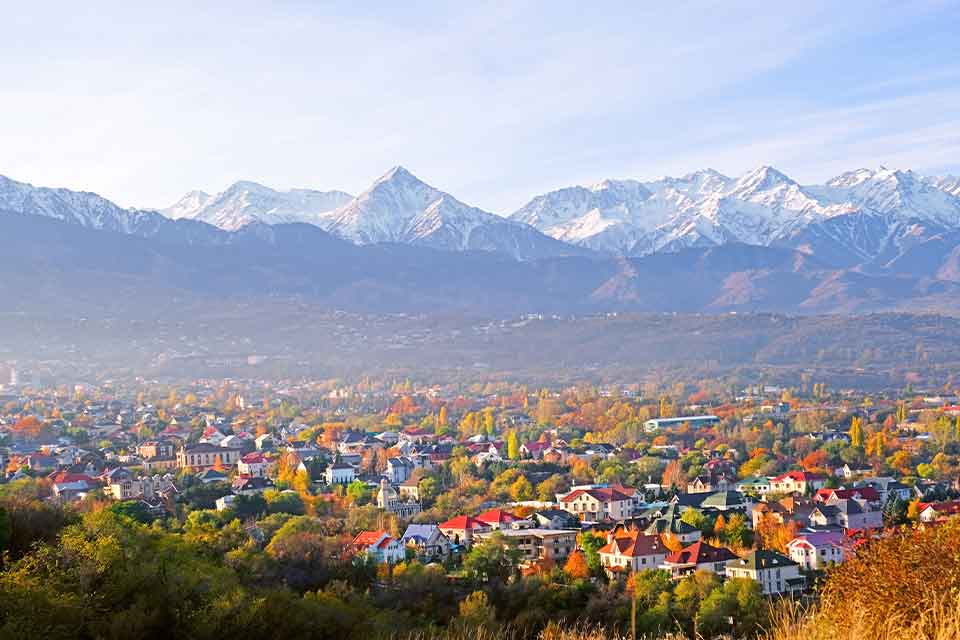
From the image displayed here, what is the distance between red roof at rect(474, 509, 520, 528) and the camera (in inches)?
1343

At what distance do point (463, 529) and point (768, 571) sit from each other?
358 inches

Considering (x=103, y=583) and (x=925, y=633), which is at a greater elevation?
(x=925, y=633)

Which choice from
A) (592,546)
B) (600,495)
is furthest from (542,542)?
(600,495)

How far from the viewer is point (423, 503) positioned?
4122 cm

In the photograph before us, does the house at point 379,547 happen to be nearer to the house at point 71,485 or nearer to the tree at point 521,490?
the house at point 71,485

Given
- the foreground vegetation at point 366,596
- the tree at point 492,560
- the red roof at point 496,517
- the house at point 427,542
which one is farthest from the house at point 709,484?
the foreground vegetation at point 366,596

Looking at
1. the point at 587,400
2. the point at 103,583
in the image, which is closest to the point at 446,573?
the point at 103,583

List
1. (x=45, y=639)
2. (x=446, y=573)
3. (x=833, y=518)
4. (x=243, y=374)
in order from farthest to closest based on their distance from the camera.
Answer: (x=243, y=374)
(x=833, y=518)
(x=446, y=573)
(x=45, y=639)

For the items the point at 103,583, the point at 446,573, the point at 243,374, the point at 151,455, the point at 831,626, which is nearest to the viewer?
the point at 831,626

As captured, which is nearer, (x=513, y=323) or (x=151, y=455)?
(x=151, y=455)

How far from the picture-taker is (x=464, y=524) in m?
33.4

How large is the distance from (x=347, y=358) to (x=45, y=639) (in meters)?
123

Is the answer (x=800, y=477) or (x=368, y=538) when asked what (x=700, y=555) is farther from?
(x=800, y=477)

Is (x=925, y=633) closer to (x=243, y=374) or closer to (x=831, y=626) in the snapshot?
(x=831, y=626)
